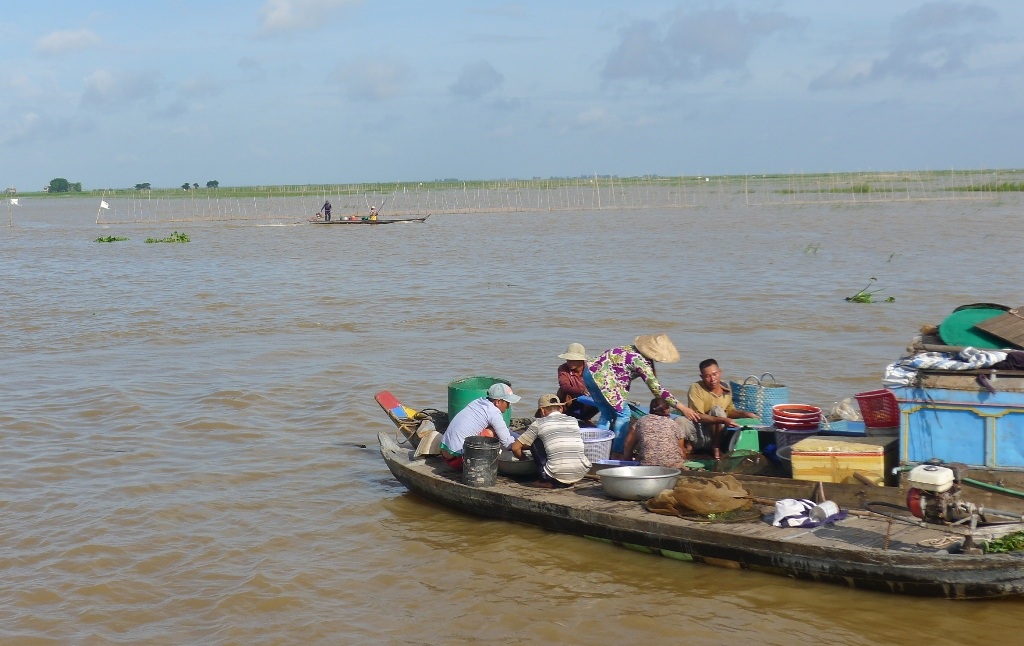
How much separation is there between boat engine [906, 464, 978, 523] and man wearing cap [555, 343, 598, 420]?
97.5 inches

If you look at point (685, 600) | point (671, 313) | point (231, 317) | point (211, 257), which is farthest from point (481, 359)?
point (211, 257)

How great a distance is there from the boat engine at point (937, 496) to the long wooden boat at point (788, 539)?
74 mm

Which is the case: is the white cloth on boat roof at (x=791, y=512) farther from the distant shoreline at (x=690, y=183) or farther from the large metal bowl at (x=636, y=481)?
the distant shoreline at (x=690, y=183)

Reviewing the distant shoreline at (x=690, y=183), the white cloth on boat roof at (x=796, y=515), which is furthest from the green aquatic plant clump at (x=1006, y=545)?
the distant shoreline at (x=690, y=183)

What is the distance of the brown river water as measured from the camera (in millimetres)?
5328

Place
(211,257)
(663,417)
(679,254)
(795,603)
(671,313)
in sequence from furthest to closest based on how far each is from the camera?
(211,257) → (679,254) → (671,313) → (663,417) → (795,603)

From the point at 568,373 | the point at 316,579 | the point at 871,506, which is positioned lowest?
the point at 316,579

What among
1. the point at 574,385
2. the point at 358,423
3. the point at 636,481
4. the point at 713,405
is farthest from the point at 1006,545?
the point at 358,423

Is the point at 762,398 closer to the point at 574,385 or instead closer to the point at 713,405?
the point at 713,405

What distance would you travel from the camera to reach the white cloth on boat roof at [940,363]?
5.43m

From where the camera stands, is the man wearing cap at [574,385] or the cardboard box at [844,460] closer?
the cardboard box at [844,460]

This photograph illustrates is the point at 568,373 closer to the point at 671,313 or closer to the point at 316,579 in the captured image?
the point at 316,579

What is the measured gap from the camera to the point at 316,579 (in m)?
5.93

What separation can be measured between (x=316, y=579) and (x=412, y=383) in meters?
4.89
